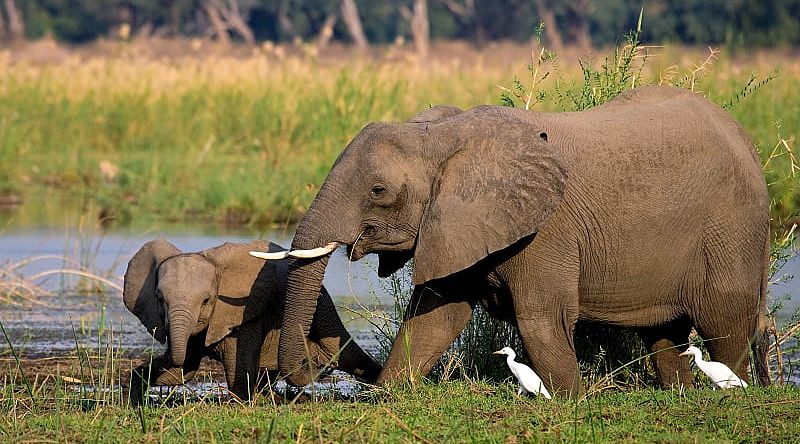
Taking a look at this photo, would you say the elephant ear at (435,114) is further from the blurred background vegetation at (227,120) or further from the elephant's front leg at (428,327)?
the blurred background vegetation at (227,120)

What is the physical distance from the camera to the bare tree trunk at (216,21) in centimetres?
4906

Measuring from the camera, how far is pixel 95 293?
460 inches

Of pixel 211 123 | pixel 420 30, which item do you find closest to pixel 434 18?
pixel 420 30

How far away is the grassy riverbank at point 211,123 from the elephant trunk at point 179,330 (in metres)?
6.99

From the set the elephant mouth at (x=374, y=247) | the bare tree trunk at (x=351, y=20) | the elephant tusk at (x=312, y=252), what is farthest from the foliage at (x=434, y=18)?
the elephant tusk at (x=312, y=252)

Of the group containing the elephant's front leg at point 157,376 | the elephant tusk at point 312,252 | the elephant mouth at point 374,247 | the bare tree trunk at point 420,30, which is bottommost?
the bare tree trunk at point 420,30

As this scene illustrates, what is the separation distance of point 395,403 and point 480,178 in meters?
1.09

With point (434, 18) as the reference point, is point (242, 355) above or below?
above

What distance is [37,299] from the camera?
36.9ft

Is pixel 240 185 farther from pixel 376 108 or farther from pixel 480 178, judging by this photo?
pixel 480 178

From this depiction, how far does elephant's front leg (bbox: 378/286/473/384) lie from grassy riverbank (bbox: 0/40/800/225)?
7.47 meters

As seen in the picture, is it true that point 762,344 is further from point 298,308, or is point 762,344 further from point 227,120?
point 227,120

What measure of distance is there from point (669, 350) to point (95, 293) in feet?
18.6

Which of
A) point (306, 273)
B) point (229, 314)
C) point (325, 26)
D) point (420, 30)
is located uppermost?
point (306, 273)
